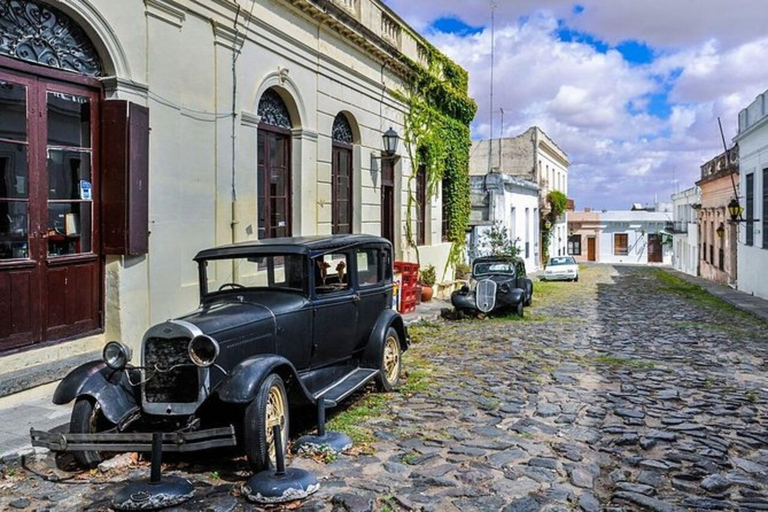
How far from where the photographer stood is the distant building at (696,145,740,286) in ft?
84.7

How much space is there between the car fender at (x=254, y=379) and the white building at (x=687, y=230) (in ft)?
112

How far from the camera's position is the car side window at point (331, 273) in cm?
634

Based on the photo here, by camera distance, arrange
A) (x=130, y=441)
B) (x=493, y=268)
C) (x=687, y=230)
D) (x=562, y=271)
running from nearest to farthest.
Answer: (x=130, y=441) < (x=493, y=268) < (x=562, y=271) < (x=687, y=230)

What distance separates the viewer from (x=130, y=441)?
4492 mm

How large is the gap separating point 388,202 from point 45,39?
9.77 meters

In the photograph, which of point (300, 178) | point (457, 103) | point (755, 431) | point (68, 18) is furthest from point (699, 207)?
point (68, 18)

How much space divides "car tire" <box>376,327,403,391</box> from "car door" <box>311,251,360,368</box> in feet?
1.56

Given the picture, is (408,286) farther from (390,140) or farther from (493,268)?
(390,140)

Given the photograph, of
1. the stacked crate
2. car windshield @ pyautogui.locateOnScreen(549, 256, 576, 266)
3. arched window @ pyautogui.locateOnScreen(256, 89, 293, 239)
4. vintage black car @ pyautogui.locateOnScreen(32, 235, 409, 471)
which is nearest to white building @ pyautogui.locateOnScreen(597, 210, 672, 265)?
car windshield @ pyautogui.locateOnScreen(549, 256, 576, 266)

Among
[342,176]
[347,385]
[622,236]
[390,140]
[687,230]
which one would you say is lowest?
[347,385]

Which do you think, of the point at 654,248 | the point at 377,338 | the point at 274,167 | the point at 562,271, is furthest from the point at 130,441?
the point at 654,248

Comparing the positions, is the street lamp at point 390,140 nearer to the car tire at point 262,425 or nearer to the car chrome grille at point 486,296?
the car chrome grille at point 486,296

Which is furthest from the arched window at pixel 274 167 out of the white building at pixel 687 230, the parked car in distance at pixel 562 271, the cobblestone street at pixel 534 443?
the white building at pixel 687 230

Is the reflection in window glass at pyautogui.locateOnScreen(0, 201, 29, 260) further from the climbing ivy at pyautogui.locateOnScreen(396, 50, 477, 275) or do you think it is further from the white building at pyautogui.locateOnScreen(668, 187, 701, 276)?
the white building at pyautogui.locateOnScreen(668, 187, 701, 276)
